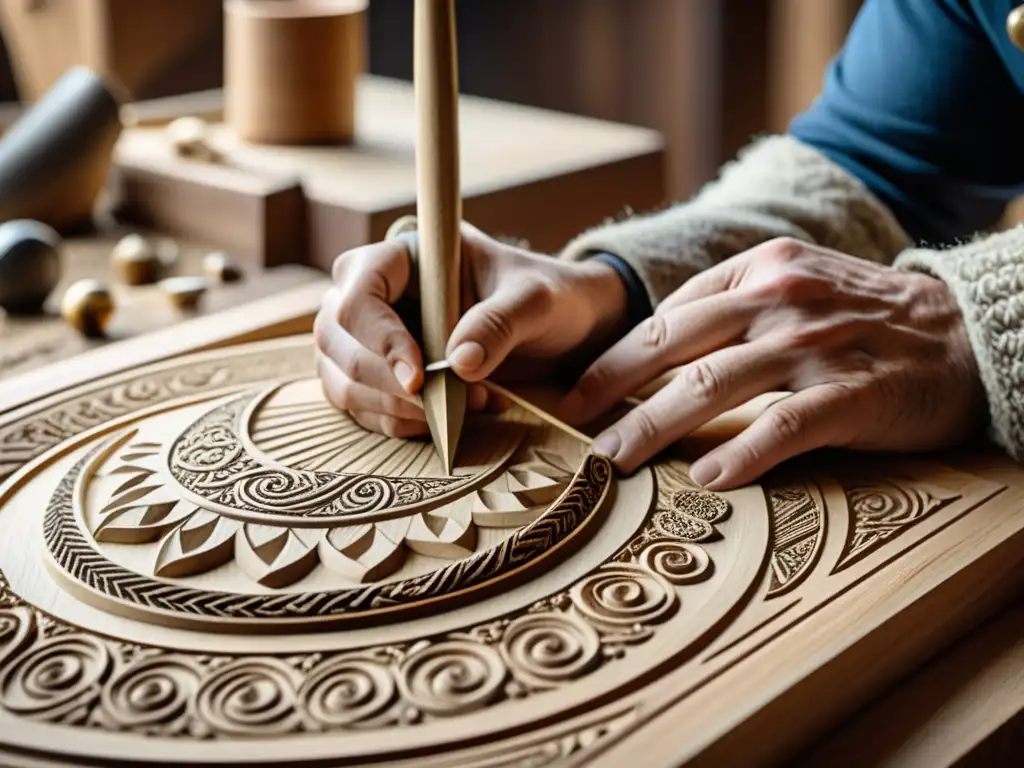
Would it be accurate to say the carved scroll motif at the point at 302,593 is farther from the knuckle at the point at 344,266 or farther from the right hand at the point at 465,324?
the knuckle at the point at 344,266

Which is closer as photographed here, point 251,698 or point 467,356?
point 251,698

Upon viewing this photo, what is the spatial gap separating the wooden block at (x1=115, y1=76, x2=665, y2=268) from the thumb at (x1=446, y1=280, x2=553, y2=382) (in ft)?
1.70

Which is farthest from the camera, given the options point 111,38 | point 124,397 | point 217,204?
point 111,38

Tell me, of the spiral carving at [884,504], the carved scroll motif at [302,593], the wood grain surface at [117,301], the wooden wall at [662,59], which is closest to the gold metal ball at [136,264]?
the wood grain surface at [117,301]

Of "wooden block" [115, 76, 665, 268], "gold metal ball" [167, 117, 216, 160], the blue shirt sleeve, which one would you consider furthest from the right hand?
"gold metal ball" [167, 117, 216, 160]

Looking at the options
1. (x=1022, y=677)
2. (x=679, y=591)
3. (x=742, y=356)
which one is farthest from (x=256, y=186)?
(x=1022, y=677)

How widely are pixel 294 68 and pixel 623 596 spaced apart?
105cm

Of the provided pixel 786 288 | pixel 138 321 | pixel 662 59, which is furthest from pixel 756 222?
pixel 662 59

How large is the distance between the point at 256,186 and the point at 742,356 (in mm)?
747

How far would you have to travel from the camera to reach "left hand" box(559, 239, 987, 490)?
2.50 ft

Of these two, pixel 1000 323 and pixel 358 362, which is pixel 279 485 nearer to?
pixel 358 362

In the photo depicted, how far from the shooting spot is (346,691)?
566 mm

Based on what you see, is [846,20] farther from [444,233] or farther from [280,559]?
[280,559]

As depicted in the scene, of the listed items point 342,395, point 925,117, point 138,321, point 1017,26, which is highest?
point 1017,26
